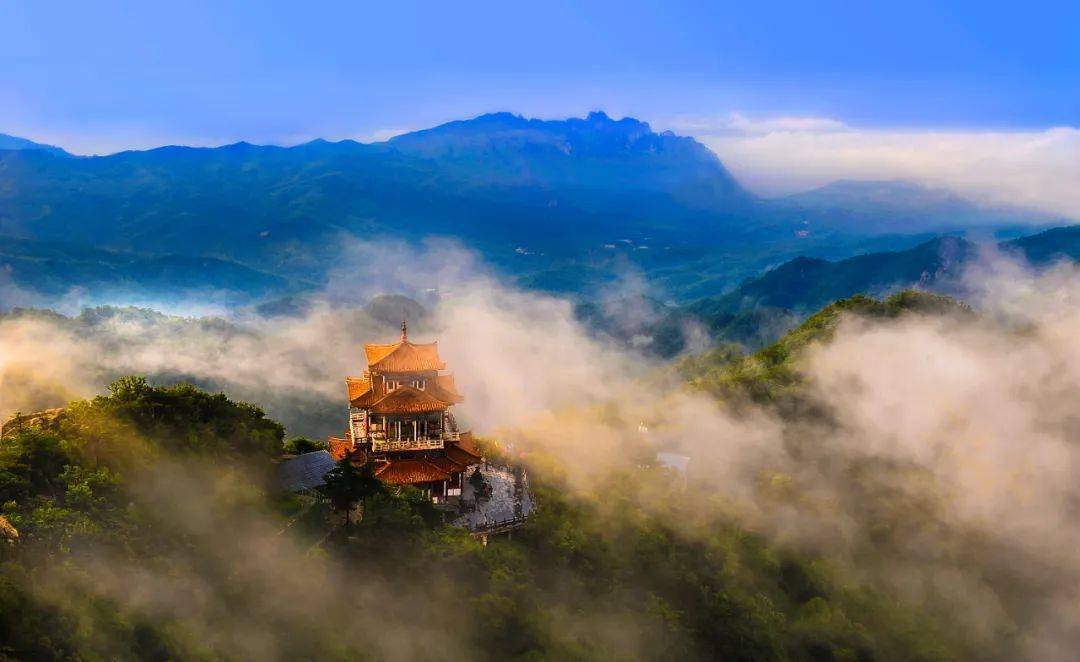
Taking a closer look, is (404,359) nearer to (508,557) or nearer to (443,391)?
(443,391)

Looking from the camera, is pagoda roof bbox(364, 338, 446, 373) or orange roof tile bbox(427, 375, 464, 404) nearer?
pagoda roof bbox(364, 338, 446, 373)

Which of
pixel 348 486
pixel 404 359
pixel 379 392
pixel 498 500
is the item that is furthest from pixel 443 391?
pixel 348 486

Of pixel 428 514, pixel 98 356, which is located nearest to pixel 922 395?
pixel 428 514

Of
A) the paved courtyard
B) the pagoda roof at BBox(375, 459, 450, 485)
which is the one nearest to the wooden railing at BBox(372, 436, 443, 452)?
the pagoda roof at BBox(375, 459, 450, 485)

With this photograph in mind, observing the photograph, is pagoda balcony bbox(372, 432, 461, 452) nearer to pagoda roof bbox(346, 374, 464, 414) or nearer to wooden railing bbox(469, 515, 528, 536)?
A: pagoda roof bbox(346, 374, 464, 414)

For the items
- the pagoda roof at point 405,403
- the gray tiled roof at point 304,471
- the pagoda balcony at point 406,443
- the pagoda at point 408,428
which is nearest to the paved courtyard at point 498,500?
the pagoda at point 408,428

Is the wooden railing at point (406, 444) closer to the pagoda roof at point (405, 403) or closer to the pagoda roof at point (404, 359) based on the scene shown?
the pagoda roof at point (405, 403)
